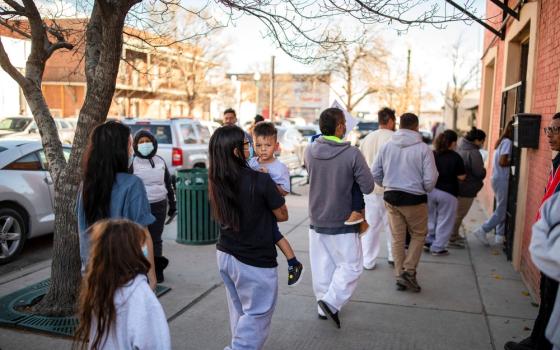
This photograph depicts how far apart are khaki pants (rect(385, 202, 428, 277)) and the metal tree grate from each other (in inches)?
131

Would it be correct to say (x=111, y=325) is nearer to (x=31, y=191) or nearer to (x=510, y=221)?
(x=31, y=191)

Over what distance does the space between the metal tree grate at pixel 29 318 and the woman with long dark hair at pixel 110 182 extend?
5.26 ft

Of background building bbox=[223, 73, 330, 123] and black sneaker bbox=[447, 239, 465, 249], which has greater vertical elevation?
background building bbox=[223, 73, 330, 123]

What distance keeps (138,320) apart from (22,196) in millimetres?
5337

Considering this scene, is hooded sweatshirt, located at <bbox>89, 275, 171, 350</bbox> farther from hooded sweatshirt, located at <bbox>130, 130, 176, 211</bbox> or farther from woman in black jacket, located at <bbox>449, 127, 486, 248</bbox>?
woman in black jacket, located at <bbox>449, 127, 486, 248</bbox>

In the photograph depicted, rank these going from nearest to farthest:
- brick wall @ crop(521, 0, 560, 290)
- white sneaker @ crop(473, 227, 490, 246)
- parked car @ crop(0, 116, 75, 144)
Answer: brick wall @ crop(521, 0, 560, 290) → white sneaker @ crop(473, 227, 490, 246) → parked car @ crop(0, 116, 75, 144)

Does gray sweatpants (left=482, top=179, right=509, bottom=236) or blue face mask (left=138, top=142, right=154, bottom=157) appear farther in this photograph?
gray sweatpants (left=482, top=179, right=509, bottom=236)

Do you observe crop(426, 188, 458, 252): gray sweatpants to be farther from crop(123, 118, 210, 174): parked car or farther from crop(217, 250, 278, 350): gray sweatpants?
crop(123, 118, 210, 174): parked car

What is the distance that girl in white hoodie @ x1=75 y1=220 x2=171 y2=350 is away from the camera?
227cm

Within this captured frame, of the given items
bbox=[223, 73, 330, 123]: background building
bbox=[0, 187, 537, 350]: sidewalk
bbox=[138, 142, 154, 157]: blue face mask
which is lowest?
bbox=[0, 187, 537, 350]: sidewalk

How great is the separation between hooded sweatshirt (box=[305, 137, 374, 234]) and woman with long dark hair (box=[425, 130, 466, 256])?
2927 millimetres

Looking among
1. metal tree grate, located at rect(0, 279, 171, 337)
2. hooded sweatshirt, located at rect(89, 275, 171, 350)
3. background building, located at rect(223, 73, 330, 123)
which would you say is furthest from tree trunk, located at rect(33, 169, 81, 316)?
background building, located at rect(223, 73, 330, 123)

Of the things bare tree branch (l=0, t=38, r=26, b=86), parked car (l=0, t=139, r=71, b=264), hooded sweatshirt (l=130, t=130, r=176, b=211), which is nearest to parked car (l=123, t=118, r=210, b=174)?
parked car (l=0, t=139, r=71, b=264)

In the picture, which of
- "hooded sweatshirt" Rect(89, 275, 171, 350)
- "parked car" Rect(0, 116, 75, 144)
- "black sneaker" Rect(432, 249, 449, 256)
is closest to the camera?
"hooded sweatshirt" Rect(89, 275, 171, 350)
